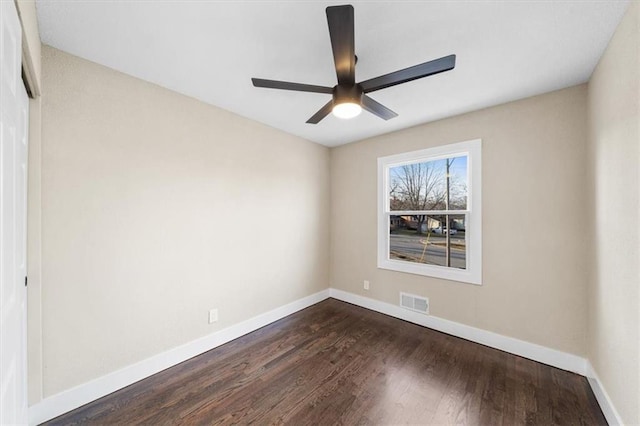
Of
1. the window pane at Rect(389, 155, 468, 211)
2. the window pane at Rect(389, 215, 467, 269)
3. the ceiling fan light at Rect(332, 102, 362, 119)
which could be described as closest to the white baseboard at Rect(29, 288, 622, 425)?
the window pane at Rect(389, 215, 467, 269)

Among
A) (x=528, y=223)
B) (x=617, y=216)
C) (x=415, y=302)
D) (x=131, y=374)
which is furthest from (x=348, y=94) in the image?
(x=131, y=374)

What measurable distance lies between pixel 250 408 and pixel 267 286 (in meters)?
1.44

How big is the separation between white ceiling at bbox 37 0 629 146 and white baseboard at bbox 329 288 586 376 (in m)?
2.39

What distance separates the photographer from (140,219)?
2105 millimetres

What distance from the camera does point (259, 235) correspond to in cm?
307

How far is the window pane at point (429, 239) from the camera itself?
2902 mm

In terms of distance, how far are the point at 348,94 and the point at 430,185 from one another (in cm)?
203

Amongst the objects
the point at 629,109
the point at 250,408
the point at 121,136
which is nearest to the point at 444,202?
the point at 629,109

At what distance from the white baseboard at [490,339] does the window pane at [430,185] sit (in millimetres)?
1345

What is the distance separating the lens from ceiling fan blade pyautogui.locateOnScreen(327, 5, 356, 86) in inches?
44.7

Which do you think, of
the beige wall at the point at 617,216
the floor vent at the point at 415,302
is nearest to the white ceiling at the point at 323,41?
the beige wall at the point at 617,216

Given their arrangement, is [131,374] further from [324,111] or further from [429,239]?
[429,239]

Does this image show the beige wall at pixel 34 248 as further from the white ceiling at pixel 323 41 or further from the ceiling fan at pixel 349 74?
the ceiling fan at pixel 349 74

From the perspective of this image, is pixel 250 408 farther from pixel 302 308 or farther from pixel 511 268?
pixel 511 268
